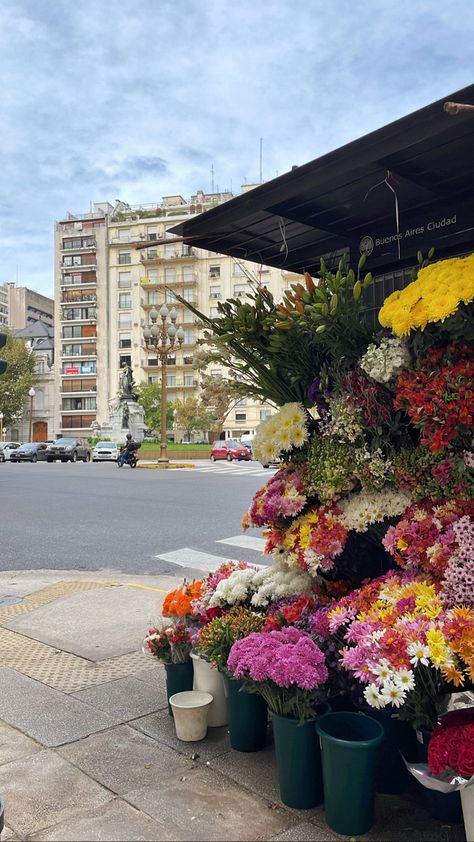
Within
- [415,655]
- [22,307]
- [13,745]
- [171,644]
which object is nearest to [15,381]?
[22,307]

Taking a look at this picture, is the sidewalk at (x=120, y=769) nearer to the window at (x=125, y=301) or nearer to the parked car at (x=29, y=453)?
the parked car at (x=29, y=453)

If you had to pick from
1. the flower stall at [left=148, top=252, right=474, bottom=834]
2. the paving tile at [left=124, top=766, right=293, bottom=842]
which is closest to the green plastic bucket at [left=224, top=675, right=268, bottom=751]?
the flower stall at [left=148, top=252, right=474, bottom=834]

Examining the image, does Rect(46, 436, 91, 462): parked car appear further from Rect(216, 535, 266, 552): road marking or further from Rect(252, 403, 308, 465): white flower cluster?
Rect(252, 403, 308, 465): white flower cluster

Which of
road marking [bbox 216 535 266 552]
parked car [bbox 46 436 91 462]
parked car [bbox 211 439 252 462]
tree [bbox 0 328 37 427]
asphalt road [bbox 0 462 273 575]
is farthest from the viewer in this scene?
tree [bbox 0 328 37 427]

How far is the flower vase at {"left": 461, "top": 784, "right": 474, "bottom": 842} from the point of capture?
7.37 ft

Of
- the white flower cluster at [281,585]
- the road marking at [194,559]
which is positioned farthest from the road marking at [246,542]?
the white flower cluster at [281,585]

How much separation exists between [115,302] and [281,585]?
7727 cm

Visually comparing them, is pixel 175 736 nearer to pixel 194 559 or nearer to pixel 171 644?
pixel 171 644

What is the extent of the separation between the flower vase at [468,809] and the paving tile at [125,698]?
1939 mm

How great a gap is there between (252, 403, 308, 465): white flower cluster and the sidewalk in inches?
57.5

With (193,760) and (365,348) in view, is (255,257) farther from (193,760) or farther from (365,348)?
(193,760)

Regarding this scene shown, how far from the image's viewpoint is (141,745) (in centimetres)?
326

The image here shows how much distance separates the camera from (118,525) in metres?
11.9

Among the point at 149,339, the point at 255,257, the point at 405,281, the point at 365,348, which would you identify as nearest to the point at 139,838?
the point at 365,348
